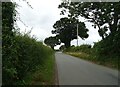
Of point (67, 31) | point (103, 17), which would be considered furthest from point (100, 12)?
point (67, 31)

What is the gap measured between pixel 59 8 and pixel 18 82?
3687 cm

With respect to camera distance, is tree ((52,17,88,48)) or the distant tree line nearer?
the distant tree line

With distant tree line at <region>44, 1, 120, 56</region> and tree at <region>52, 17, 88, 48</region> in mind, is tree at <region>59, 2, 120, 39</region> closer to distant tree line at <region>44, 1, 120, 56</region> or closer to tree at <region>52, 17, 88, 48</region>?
distant tree line at <region>44, 1, 120, 56</region>

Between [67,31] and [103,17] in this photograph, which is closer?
[103,17]

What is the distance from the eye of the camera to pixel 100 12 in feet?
125

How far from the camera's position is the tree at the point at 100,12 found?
32.0 meters

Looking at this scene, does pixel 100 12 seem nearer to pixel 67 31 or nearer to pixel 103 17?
pixel 103 17

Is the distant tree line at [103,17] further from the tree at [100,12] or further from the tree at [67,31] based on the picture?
the tree at [67,31]

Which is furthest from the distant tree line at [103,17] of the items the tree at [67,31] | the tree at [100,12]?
the tree at [67,31]

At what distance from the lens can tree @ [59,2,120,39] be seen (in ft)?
105

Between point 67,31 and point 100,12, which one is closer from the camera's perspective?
point 100,12

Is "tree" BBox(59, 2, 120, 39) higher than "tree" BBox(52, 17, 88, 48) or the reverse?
higher

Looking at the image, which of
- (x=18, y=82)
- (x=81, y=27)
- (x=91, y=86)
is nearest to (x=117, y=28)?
(x=91, y=86)

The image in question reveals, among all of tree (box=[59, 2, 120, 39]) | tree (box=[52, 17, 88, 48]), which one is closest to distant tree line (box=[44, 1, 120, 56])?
tree (box=[59, 2, 120, 39])
